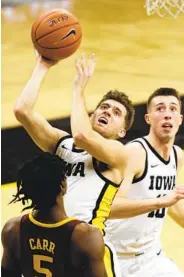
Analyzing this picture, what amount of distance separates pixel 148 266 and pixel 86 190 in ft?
1.80

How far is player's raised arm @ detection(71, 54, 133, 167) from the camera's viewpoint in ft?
10.4

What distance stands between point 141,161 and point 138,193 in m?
0.15

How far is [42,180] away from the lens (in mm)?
2629

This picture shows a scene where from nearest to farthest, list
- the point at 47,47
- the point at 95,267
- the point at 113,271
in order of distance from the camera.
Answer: the point at 95,267, the point at 113,271, the point at 47,47

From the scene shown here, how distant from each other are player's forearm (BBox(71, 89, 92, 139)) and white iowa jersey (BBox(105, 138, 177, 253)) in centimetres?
48

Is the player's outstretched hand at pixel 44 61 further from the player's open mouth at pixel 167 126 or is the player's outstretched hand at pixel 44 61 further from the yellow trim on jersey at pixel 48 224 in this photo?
the yellow trim on jersey at pixel 48 224

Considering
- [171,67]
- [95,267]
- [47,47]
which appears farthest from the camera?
[171,67]

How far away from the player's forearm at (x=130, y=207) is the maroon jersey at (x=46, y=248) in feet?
2.34

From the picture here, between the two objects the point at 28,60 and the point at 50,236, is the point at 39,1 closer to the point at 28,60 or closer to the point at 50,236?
the point at 28,60

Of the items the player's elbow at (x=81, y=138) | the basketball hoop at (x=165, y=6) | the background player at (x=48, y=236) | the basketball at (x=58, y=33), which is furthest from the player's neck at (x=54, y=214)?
the basketball hoop at (x=165, y=6)

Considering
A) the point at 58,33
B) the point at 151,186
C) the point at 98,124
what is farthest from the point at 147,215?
the point at 58,33

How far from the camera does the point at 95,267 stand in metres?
2.59

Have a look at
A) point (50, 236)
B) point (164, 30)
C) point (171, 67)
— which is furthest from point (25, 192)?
point (164, 30)

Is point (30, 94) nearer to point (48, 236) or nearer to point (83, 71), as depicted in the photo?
point (83, 71)
